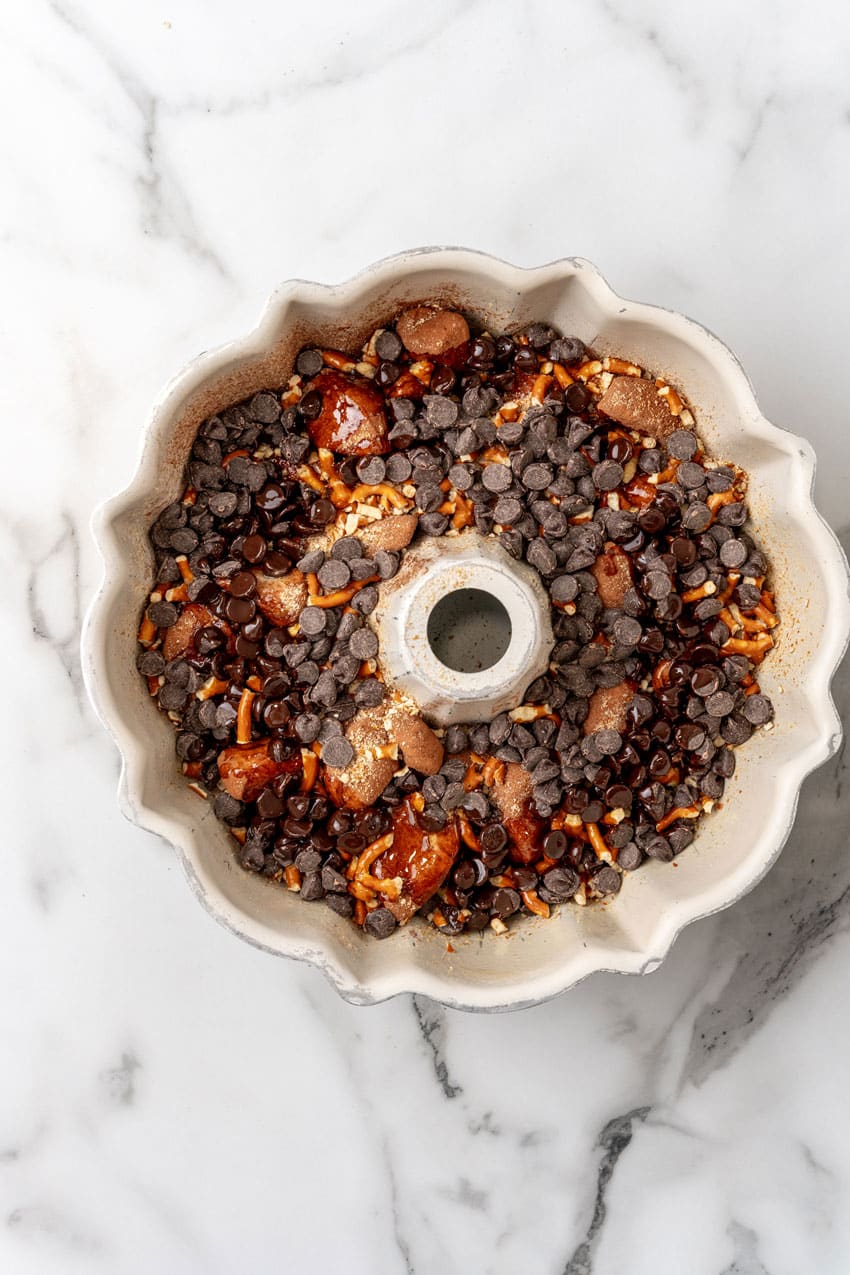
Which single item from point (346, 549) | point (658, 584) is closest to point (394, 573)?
point (346, 549)

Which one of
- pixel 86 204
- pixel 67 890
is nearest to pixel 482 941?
pixel 67 890

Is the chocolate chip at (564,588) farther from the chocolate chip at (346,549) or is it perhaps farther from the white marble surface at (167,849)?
the white marble surface at (167,849)

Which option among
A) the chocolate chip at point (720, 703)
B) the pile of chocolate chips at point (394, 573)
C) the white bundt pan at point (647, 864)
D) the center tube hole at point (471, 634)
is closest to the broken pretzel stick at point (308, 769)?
the pile of chocolate chips at point (394, 573)

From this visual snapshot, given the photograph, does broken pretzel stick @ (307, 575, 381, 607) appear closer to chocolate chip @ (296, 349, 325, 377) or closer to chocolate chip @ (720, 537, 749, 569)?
chocolate chip @ (296, 349, 325, 377)

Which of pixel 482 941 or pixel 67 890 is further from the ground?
pixel 482 941

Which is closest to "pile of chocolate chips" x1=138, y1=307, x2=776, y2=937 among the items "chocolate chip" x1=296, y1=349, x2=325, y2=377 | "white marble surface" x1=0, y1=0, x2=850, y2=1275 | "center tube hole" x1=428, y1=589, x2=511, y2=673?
"chocolate chip" x1=296, y1=349, x2=325, y2=377

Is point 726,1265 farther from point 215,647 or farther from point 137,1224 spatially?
point 215,647

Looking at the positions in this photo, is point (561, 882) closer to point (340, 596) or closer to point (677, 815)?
point (677, 815)

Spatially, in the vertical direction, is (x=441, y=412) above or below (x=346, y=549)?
above
